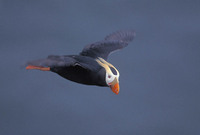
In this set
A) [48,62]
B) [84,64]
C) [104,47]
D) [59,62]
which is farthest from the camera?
[104,47]

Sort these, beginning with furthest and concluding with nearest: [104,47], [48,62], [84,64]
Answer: [104,47]
[84,64]
[48,62]

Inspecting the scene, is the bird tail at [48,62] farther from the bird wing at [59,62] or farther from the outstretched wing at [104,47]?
the outstretched wing at [104,47]

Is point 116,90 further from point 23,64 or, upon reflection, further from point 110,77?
point 23,64

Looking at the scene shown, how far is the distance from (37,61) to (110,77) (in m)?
0.75

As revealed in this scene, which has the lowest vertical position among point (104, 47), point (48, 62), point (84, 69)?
point (48, 62)

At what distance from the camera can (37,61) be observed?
3.22 meters

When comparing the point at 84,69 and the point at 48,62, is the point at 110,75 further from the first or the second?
the point at 48,62

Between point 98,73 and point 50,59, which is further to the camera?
point 98,73

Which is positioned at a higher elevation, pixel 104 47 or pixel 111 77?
pixel 104 47

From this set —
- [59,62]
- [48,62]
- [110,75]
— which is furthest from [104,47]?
[48,62]

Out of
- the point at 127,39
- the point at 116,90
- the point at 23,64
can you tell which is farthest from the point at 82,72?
the point at 127,39

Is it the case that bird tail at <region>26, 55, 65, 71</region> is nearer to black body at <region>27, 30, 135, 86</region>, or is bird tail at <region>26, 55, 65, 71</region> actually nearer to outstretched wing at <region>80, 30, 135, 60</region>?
black body at <region>27, 30, 135, 86</region>

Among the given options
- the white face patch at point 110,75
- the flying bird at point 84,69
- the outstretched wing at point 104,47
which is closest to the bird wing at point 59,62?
the flying bird at point 84,69

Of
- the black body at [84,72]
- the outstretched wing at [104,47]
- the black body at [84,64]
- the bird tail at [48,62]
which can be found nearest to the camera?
the bird tail at [48,62]
